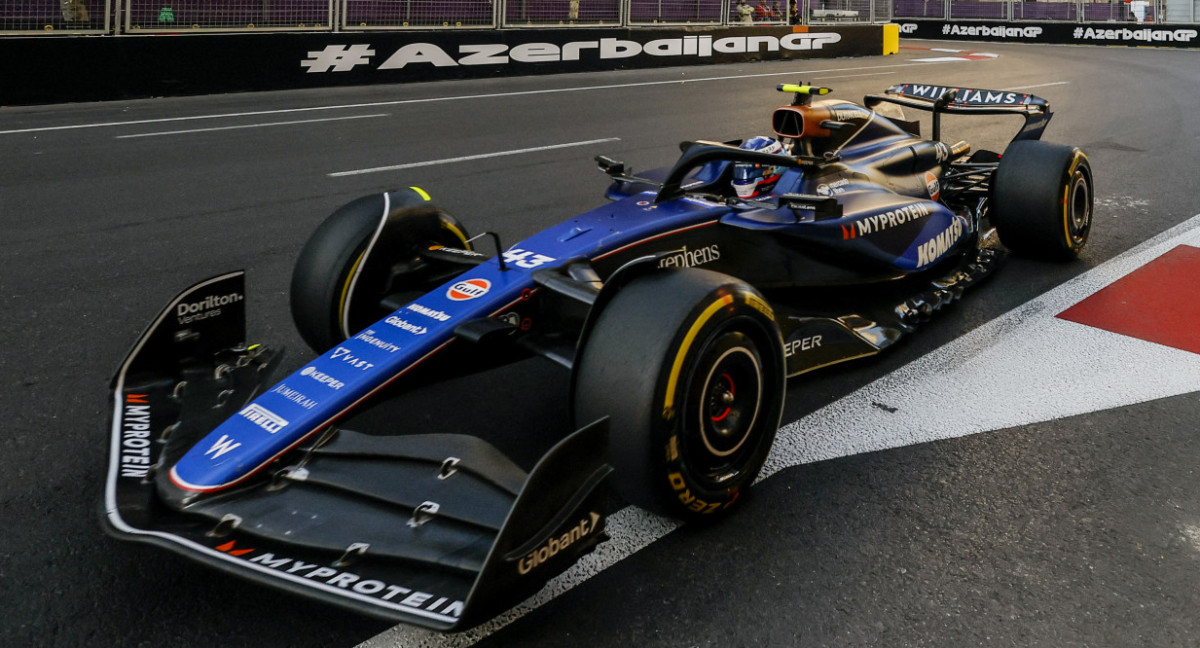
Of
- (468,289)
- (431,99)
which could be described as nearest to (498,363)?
(468,289)

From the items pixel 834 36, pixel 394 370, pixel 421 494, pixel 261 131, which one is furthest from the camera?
pixel 834 36

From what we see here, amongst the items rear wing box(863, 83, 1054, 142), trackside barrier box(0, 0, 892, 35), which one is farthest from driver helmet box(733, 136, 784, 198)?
trackside barrier box(0, 0, 892, 35)

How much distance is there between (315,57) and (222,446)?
1263 cm

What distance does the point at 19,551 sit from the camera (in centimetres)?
262

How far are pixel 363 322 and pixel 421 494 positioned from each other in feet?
4.22

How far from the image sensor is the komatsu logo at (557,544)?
211 cm

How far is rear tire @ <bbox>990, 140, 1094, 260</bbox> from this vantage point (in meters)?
5.04

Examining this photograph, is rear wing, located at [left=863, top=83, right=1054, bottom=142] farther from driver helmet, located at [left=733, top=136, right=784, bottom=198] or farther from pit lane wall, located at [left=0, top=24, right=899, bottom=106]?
pit lane wall, located at [left=0, top=24, right=899, bottom=106]

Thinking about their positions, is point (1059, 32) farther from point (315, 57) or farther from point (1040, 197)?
point (1040, 197)

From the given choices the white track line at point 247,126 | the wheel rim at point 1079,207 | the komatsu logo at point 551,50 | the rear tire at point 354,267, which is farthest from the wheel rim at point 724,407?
the komatsu logo at point 551,50

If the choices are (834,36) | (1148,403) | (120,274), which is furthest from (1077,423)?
(834,36)

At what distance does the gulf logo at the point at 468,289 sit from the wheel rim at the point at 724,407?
0.83 metres

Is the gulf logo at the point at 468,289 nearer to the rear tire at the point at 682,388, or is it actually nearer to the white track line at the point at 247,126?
the rear tire at the point at 682,388

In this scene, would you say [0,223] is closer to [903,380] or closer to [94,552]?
[94,552]
